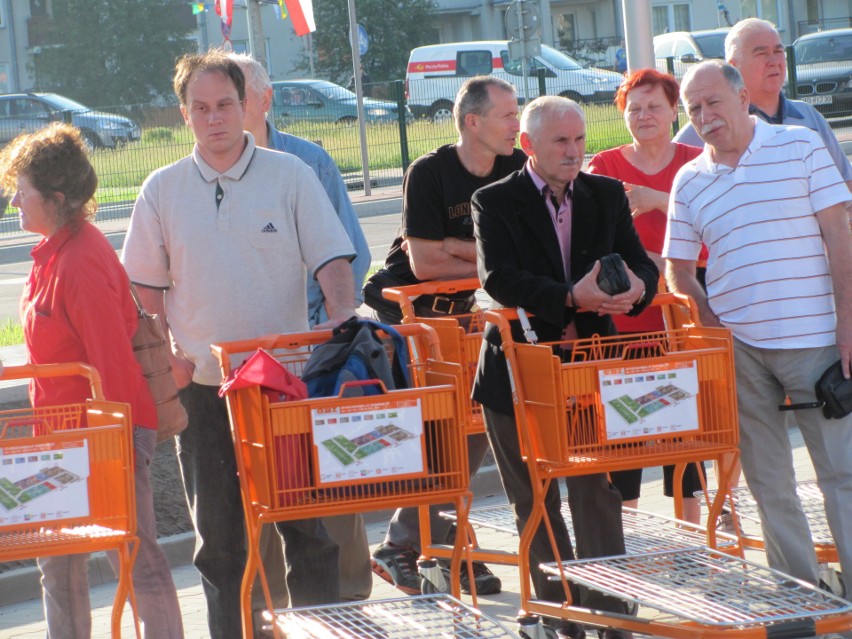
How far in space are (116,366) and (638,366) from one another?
1715mm

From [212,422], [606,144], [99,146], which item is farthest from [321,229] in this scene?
[606,144]

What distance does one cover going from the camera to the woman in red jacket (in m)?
4.53

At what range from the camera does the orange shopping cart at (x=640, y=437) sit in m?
4.58

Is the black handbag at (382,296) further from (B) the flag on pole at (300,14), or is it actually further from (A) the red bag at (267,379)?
(B) the flag on pole at (300,14)

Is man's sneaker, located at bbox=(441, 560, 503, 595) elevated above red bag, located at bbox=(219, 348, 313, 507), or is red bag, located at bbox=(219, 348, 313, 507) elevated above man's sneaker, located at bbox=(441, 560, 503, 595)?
red bag, located at bbox=(219, 348, 313, 507)

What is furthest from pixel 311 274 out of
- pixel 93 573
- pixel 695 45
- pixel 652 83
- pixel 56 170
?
pixel 695 45

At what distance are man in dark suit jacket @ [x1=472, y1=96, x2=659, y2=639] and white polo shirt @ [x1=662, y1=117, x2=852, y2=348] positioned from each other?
33 centimetres

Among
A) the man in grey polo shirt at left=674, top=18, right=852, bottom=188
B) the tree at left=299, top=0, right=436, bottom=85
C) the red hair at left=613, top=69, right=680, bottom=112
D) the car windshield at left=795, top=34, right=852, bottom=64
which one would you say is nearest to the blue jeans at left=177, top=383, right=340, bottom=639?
the red hair at left=613, top=69, right=680, bottom=112

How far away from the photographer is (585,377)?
4.66 meters

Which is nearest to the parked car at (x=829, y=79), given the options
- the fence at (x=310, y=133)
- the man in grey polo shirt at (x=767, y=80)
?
the fence at (x=310, y=133)

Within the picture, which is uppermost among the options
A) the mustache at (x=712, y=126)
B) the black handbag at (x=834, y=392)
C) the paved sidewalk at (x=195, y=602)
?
the mustache at (x=712, y=126)

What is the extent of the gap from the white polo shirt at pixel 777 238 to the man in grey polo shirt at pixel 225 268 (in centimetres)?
142

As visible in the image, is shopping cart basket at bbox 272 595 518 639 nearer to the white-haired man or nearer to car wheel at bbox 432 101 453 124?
the white-haired man

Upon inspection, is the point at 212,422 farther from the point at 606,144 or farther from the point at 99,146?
the point at 606,144
